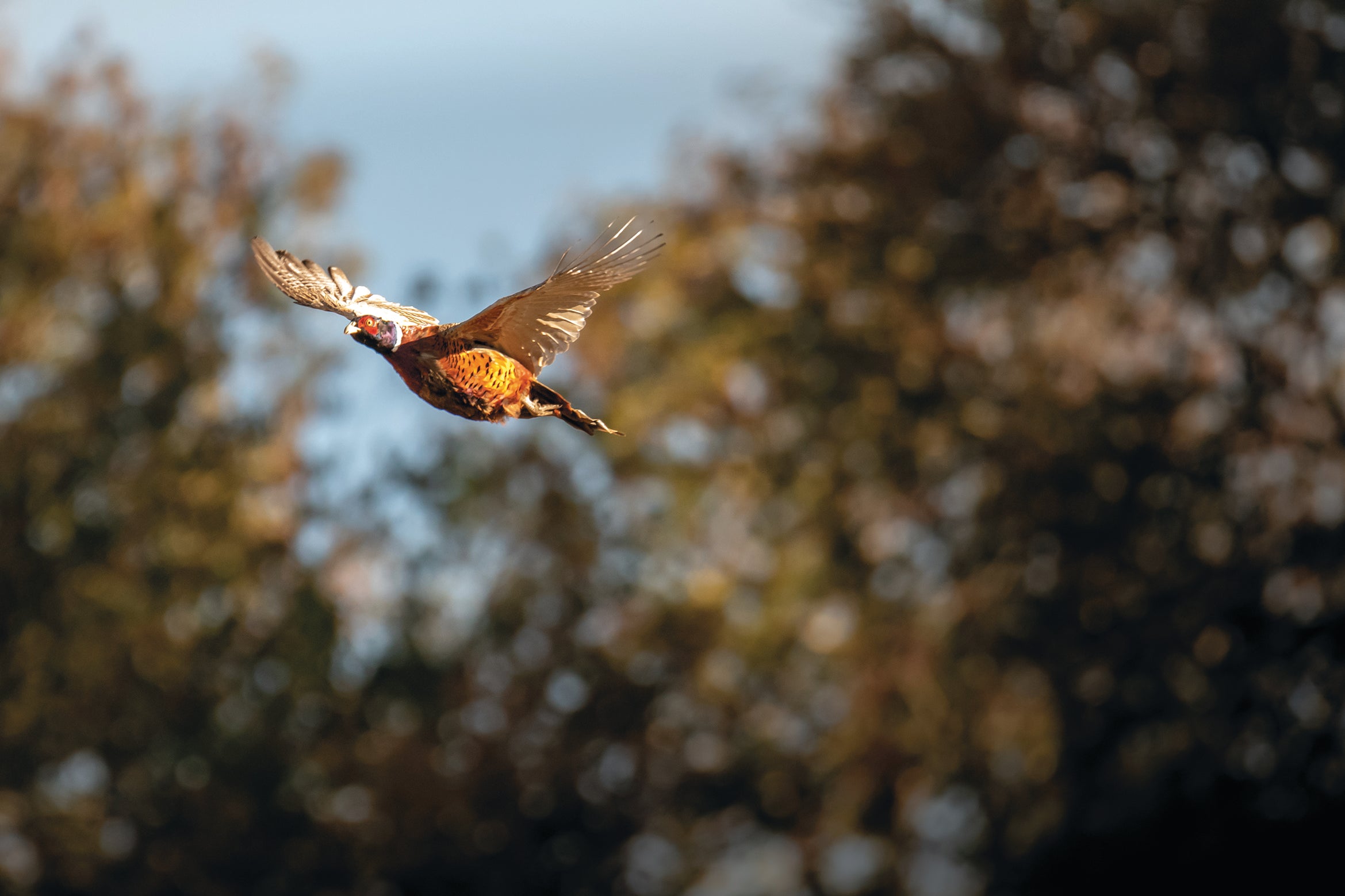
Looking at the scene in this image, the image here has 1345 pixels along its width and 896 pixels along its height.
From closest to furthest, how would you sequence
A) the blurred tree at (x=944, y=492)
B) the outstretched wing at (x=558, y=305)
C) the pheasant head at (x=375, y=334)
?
the pheasant head at (x=375, y=334) → the outstretched wing at (x=558, y=305) → the blurred tree at (x=944, y=492)

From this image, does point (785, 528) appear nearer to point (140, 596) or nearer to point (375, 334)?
point (140, 596)

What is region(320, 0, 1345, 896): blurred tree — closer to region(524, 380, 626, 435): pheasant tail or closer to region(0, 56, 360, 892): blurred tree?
region(0, 56, 360, 892): blurred tree

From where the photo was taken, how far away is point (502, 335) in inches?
41.3

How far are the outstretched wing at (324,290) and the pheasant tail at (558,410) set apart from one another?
3.7 inches

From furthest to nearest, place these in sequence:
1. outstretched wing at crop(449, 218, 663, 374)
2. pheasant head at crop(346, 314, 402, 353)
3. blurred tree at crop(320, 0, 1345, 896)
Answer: blurred tree at crop(320, 0, 1345, 896) < outstretched wing at crop(449, 218, 663, 374) < pheasant head at crop(346, 314, 402, 353)

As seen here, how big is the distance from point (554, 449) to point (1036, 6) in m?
8.03

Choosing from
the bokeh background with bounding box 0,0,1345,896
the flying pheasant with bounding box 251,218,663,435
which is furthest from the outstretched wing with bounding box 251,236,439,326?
the bokeh background with bounding box 0,0,1345,896

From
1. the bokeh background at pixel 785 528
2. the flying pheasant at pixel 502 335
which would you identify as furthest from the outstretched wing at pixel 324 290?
the bokeh background at pixel 785 528

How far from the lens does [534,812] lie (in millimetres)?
16422

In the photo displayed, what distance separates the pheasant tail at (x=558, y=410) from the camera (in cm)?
97

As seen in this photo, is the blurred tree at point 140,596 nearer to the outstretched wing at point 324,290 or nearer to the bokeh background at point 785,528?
the bokeh background at point 785,528

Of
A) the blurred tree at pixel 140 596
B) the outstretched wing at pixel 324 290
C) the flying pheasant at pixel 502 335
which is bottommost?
the flying pheasant at pixel 502 335

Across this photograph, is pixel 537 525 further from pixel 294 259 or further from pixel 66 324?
pixel 294 259

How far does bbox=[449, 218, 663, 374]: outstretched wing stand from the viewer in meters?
1.00
